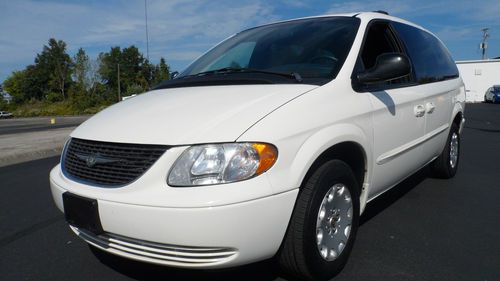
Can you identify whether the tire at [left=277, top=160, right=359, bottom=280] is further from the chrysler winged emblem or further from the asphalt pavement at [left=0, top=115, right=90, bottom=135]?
the asphalt pavement at [left=0, top=115, right=90, bottom=135]

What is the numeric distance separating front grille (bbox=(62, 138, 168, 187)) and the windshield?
1.06m

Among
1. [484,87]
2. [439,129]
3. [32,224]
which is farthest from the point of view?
[484,87]

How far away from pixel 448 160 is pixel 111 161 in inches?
161

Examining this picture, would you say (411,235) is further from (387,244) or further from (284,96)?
(284,96)

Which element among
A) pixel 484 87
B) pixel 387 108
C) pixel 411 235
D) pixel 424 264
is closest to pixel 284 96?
pixel 387 108

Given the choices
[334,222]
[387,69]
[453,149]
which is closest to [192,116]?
[334,222]

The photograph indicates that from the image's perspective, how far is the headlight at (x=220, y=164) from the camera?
6.40 ft

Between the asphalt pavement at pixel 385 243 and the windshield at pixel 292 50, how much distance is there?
130 cm

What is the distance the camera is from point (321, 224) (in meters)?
2.36

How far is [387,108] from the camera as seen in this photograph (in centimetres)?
295

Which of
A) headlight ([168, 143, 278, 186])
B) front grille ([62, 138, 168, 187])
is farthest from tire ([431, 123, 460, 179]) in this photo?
front grille ([62, 138, 168, 187])

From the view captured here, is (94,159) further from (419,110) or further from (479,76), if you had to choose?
(479,76)

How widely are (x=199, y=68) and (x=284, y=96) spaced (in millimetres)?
1374

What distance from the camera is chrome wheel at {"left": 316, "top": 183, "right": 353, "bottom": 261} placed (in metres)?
2.36
